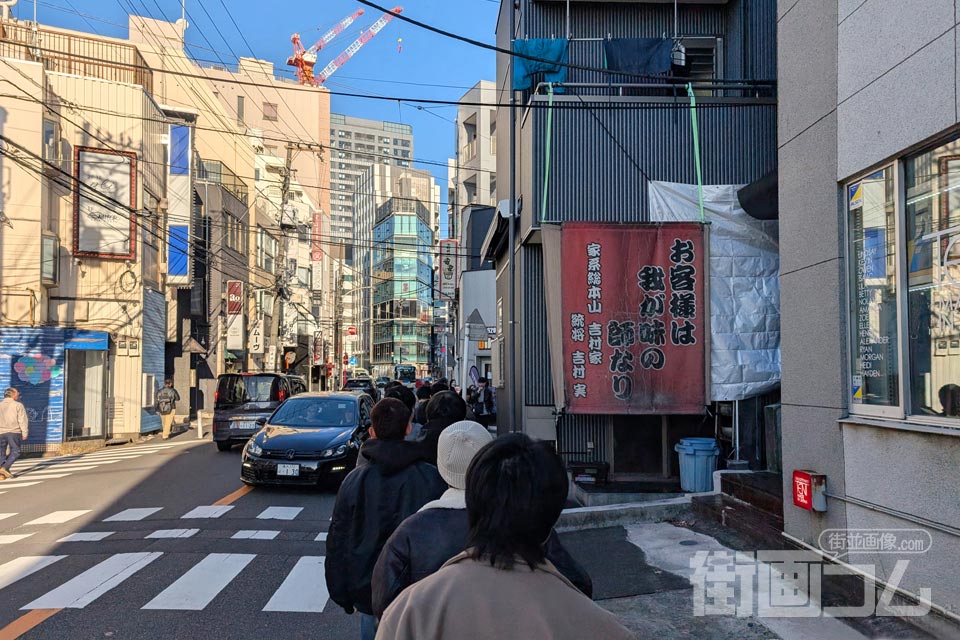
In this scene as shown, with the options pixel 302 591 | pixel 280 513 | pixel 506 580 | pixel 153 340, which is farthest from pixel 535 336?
pixel 153 340

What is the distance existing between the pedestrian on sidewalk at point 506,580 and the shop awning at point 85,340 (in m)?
21.9

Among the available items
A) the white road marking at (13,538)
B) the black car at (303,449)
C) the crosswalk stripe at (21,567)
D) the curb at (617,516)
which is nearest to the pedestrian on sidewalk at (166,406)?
the black car at (303,449)

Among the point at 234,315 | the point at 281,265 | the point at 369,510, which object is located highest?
the point at 281,265

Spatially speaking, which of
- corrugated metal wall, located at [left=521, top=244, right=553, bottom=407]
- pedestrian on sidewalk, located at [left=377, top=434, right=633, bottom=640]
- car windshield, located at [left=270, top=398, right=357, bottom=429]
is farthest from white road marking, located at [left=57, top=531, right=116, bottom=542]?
pedestrian on sidewalk, located at [left=377, top=434, right=633, bottom=640]

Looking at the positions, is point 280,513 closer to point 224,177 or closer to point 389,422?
point 389,422

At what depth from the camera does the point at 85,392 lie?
72.7ft

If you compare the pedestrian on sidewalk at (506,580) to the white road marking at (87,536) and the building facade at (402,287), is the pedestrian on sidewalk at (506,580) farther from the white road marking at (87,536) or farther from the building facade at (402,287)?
the building facade at (402,287)

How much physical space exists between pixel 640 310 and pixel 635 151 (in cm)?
268

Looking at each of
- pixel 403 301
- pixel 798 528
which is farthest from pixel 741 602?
pixel 403 301

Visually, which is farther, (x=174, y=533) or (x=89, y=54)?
(x=89, y=54)

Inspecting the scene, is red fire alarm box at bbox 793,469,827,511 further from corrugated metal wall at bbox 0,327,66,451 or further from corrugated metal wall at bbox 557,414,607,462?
corrugated metal wall at bbox 0,327,66,451

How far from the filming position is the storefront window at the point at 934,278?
521cm

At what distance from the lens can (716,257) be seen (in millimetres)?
10719

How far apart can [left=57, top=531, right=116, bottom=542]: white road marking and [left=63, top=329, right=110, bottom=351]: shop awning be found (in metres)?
13.3
